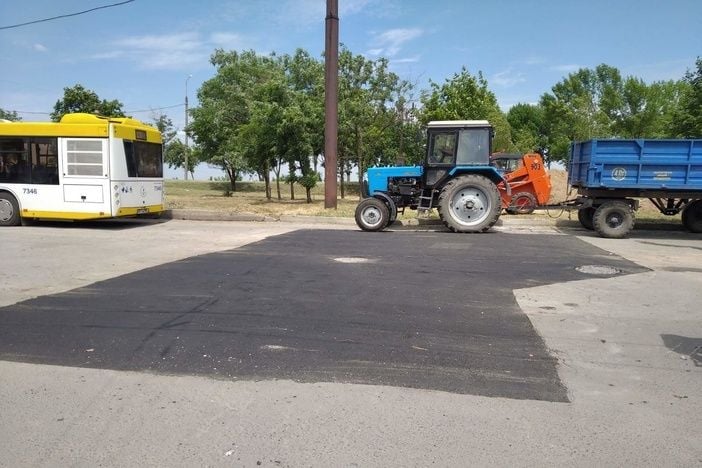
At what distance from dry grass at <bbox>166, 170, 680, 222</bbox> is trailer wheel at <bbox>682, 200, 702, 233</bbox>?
213 cm

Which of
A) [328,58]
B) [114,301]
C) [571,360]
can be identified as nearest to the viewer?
[571,360]

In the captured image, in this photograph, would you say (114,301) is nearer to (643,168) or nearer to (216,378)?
(216,378)

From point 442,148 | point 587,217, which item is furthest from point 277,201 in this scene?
point 587,217

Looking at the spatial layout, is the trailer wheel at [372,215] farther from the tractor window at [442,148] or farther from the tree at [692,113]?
the tree at [692,113]

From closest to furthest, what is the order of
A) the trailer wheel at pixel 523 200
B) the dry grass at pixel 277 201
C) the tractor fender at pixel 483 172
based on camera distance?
the tractor fender at pixel 483 172 → the trailer wheel at pixel 523 200 → the dry grass at pixel 277 201

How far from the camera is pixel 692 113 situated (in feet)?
64.3

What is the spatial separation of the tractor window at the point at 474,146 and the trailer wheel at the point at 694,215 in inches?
230

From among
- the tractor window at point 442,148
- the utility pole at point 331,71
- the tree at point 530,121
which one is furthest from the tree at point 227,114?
the tree at point 530,121

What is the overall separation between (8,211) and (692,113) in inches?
914

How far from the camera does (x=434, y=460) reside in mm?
3242

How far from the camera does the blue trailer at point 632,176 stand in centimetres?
1335

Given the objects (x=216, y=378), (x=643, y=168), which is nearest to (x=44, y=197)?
(x=216, y=378)

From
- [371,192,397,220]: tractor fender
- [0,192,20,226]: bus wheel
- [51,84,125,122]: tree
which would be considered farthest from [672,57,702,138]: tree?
[51,84,125,122]: tree

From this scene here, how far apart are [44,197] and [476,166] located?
12261mm
